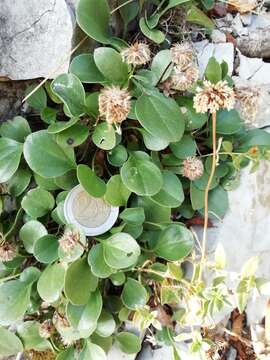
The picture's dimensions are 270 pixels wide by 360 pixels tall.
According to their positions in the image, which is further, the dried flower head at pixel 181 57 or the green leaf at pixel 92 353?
the green leaf at pixel 92 353

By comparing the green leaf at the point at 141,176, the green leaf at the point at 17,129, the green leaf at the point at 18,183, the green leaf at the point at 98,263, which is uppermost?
the green leaf at the point at 17,129

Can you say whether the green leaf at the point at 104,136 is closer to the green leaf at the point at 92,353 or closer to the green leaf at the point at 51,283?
the green leaf at the point at 51,283

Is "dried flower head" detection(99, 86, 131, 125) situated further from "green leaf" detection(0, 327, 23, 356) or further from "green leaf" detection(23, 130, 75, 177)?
"green leaf" detection(0, 327, 23, 356)

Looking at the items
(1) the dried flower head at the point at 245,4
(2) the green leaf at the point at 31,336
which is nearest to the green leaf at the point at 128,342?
(2) the green leaf at the point at 31,336

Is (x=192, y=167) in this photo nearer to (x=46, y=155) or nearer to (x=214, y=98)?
(x=214, y=98)

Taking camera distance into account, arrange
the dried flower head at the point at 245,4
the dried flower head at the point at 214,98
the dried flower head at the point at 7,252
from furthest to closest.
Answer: the dried flower head at the point at 245,4, the dried flower head at the point at 7,252, the dried flower head at the point at 214,98

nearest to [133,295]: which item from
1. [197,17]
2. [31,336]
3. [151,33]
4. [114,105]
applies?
[31,336]

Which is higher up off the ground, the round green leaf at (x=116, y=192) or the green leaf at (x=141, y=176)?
the green leaf at (x=141, y=176)
